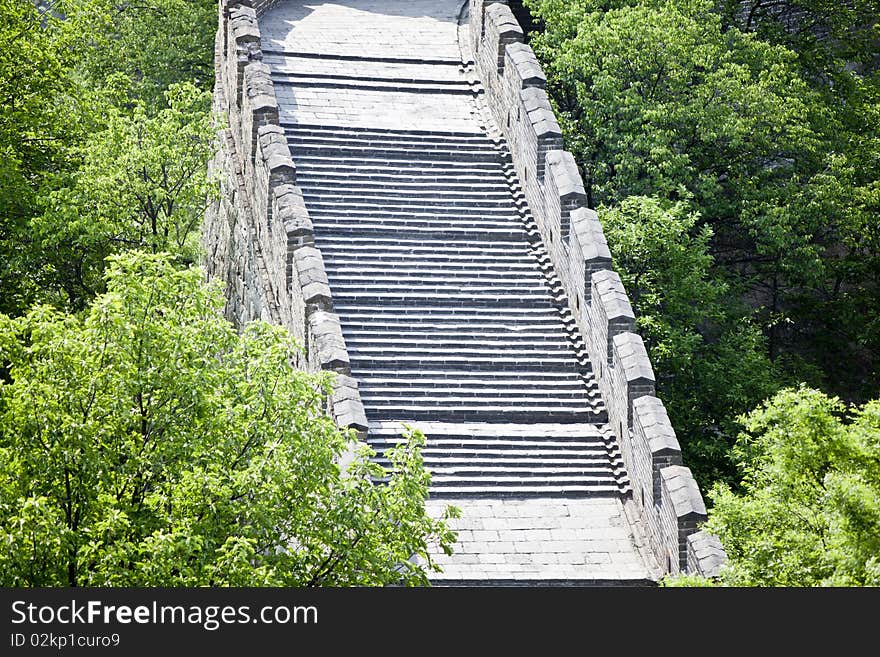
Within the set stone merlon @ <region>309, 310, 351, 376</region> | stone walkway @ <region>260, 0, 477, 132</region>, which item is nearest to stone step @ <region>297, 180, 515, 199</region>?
stone walkway @ <region>260, 0, 477, 132</region>

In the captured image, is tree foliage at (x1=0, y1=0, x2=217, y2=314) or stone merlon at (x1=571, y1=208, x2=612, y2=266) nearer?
stone merlon at (x1=571, y1=208, x2=612, y2=266)

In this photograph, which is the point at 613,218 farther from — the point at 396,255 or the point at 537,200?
the point at 396,255

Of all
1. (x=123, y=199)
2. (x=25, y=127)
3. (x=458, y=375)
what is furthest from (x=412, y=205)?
Answer: (x=25, y=127)

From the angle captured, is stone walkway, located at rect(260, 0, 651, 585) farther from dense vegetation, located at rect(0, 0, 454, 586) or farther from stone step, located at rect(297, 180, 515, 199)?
dense vegetation, located at rect(0, 0, 454, 586)

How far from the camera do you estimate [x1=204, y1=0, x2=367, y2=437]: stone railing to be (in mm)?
33875

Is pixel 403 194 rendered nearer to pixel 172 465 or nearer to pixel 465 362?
pixel 465 362

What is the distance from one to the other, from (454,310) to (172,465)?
12.3 metres

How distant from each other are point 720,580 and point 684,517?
11.4 feet

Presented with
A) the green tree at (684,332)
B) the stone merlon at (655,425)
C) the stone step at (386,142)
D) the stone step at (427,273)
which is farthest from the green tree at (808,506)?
the stone step at (386,142)

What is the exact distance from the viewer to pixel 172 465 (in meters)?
24.7

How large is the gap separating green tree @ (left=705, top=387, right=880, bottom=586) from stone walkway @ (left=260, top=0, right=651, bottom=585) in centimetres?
494

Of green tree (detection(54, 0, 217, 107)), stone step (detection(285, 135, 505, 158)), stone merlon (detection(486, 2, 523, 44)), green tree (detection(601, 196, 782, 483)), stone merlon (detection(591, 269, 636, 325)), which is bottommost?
green tree (detection(54, 0, 217, 107))

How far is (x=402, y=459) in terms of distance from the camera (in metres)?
25.8

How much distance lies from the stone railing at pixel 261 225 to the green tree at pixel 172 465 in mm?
6211
